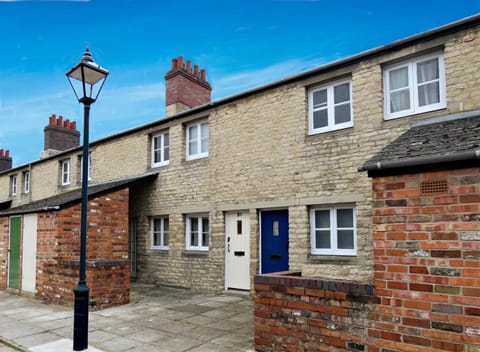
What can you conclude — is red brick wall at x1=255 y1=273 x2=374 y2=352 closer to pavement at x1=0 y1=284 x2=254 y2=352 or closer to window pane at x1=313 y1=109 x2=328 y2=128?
pavement at x1=0 y1=284 x2=254 y2=352

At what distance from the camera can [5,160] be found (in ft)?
78.0

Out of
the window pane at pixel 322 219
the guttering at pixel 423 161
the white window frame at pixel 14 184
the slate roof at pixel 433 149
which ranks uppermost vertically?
the white window frame at pixel 14 184

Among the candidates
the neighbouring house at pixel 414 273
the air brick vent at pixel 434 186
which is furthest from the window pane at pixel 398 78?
the air brick vent at pixel 434 186

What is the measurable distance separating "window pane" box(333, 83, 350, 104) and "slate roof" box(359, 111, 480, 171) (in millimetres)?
2945

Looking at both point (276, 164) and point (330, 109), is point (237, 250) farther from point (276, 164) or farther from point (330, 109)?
point (330, 109)

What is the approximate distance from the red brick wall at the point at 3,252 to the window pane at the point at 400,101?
1130 cm

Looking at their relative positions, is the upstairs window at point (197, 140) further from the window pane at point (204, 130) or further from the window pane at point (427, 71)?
the window pane at point (427, 71)

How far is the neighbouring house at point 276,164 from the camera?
7574mm

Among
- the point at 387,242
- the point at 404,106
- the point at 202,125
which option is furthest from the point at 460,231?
the point at 202,125

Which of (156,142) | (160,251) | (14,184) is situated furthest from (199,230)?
(14,184)

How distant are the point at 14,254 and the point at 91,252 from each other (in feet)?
9.70

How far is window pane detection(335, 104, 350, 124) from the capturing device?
8.50 meters

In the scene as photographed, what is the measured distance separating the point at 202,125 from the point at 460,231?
8507 mm

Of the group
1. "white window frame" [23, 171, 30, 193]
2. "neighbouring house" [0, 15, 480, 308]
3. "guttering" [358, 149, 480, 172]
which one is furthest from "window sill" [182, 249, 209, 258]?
"white window frame" [23, 171, 30, 193]
